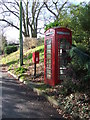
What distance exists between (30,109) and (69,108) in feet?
3.88

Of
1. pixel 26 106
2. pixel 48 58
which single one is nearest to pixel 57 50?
pixel 48 58

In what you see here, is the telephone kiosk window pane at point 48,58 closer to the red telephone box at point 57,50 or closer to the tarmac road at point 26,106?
the red telephone box at point 57,50

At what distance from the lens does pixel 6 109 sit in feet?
15.6

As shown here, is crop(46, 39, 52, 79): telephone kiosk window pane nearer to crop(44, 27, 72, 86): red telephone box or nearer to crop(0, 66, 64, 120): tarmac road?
crop(44, 27, 72, 86): red telephone box

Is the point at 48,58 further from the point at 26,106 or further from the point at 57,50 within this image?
the point at 26,106

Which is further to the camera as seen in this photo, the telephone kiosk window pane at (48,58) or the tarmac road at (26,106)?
the telephone kiosk window pane at (48,58)

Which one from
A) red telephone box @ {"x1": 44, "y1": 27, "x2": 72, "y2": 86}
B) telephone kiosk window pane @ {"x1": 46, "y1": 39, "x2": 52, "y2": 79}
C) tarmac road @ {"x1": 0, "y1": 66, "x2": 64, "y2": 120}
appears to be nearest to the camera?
tarmac road @ {"x1": 0, "y1": 66, "x2": 64, "y2": 120}

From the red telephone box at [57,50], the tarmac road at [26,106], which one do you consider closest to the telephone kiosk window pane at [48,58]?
the red telephone box at [57,50]

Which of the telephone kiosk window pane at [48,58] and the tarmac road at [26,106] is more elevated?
the telephone kiosk window pane at [48,58]

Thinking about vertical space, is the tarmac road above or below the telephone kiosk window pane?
below

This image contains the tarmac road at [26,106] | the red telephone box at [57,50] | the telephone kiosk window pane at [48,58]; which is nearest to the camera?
the tarmac road at [26,106]

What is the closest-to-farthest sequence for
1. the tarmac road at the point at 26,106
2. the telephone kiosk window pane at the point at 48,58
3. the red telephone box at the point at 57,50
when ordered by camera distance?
the tarmac road at the point at 26,106, the red telephone box at the point at 57,50, the telephone kiosk window pane at the point at 48,58

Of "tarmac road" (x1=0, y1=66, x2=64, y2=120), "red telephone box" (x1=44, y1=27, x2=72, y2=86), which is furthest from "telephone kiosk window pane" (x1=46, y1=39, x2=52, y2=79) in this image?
"tarmac road" (x1=0, y1=66, x2=64, y2=120)

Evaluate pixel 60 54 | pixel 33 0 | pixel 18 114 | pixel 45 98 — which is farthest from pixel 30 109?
pixel 33 0
